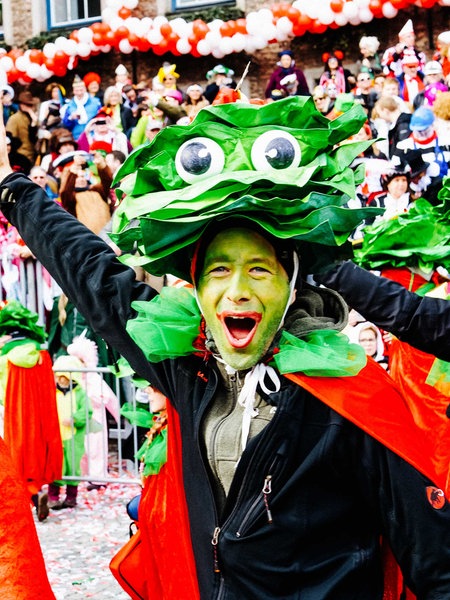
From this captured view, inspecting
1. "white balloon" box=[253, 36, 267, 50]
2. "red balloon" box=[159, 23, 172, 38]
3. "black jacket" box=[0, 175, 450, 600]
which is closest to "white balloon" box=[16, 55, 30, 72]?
"red balloon" box=[159, 23, 172, 38]

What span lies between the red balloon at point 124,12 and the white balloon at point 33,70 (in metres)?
1.79

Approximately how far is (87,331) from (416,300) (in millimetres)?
5958

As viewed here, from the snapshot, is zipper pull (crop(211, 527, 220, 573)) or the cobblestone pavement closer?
zipper pull (crop(211, 527, 220, 573))

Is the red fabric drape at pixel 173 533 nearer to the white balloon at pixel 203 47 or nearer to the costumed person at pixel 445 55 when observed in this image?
the costumed person at pixel 445 55

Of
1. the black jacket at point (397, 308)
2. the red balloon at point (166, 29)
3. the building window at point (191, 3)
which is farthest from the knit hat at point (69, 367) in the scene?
the building window at point (191, 3)

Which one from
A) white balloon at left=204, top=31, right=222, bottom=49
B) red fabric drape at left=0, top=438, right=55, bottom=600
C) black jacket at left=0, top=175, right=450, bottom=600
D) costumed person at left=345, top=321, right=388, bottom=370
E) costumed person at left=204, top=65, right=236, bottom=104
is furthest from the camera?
white balloon at left=204, top=31, right=222, bottom=49

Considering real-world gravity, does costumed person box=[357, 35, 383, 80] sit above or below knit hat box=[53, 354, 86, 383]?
above

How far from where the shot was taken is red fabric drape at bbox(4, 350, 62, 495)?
7.61 metres

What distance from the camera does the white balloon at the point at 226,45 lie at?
16.7 meters

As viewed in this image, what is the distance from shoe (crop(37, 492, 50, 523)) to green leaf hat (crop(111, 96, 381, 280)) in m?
5.49

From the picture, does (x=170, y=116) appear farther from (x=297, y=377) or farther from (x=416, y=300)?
(x=297, y=377)

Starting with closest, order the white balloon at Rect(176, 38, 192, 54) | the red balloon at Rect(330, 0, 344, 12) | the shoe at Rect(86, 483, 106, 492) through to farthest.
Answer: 1. the shoe at Rect(86, 483, 106, 492)
2. the red balloon at Rect(330, 0, 344, 12)
3. the white balloon at Rect(176, 38, 192, 54)

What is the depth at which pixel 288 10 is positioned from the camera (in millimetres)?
16000

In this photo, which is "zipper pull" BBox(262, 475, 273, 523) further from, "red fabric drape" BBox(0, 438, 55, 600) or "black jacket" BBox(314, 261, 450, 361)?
"black jacket" BBox(314, 261, 450, 361)
